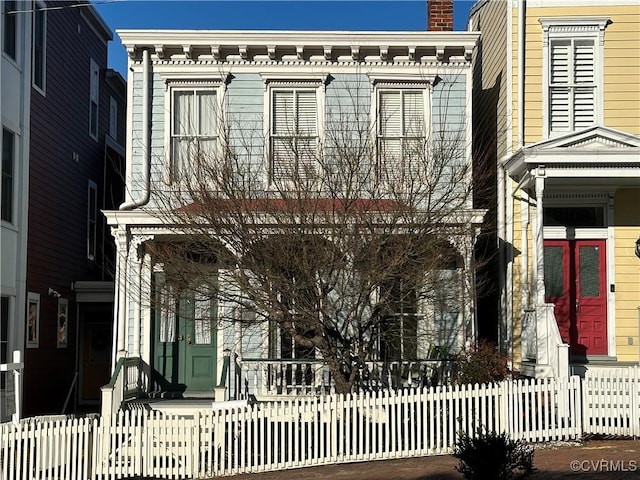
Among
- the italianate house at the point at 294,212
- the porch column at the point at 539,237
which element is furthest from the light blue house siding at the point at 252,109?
the porch column at the point at 539,237

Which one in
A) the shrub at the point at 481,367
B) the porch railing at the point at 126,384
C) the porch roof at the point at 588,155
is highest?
the porch roof at the point at 588,155

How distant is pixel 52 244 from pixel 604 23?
13.2m

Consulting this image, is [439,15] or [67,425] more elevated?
[439,15]

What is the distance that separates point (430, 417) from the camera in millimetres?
11211

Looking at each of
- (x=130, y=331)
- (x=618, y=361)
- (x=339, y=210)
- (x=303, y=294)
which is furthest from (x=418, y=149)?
(x=130, y=331)

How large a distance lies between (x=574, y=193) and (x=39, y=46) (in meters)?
12.4

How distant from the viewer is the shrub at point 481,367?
41.3 ft

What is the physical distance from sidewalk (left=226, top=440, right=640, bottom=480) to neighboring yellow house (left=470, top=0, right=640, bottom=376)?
11.4 feet

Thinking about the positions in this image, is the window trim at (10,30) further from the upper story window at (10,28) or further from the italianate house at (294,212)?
the italianate house at (294,212)

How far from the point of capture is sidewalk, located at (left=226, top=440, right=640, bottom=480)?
9.42 meters

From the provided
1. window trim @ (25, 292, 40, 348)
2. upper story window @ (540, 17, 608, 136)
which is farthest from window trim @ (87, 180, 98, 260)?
upper story window @ (540, 17, 608, 136)

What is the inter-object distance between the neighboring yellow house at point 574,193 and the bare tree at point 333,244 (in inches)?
92.0

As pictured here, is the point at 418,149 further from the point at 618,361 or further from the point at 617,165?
the point at 618,361

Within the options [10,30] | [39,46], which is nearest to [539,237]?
[10,30]
